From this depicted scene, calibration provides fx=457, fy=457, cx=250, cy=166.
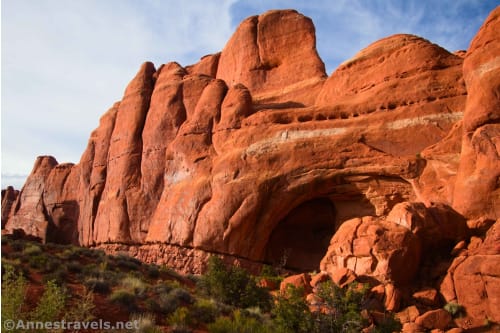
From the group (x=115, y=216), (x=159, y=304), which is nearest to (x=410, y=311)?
(x=159, y=304)

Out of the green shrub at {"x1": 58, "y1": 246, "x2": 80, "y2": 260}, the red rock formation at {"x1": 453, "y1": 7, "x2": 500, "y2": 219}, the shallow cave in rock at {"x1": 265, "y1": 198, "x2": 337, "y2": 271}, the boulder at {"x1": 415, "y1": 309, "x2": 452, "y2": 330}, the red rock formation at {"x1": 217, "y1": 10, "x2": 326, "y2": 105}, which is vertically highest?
the red rock formation at {"x1": 217, "y1": 10, "x2": 326, "y2": 105}

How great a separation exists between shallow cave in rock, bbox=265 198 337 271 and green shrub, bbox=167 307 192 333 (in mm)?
15175

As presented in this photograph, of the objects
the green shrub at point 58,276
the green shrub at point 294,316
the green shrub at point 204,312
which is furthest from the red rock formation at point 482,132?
the green shrub at point 58,276

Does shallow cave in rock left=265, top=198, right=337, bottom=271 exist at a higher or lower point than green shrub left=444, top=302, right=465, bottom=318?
higher

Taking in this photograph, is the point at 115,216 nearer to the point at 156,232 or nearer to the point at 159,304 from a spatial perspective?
the point at 156,232

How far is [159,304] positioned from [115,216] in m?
26.4

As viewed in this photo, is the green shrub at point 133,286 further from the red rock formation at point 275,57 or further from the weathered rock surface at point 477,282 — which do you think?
the red rock formation at point 275,57

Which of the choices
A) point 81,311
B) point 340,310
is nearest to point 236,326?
point 340,310

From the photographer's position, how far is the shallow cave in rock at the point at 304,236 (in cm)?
2548

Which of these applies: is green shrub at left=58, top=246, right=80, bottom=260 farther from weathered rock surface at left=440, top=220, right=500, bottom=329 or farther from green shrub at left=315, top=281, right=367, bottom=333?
weathered rock surface at left=440, top=220, right=500, bottom=329

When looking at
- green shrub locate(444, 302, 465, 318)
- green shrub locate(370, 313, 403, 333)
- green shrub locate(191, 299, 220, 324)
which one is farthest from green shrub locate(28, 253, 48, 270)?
green shrub locate(444, 302, 465, 318)

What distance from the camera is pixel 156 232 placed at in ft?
92.8

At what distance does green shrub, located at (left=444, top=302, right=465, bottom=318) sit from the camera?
13141 millimetres

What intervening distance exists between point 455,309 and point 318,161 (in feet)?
37.2
